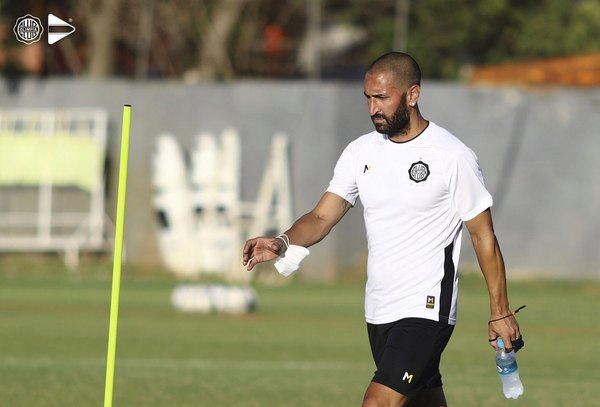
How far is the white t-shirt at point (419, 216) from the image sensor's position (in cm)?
891

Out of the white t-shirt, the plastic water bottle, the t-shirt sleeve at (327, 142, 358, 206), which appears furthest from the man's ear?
the plastic water bottle

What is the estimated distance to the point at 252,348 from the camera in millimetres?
18656

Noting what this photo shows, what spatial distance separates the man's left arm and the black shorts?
35 centimetres

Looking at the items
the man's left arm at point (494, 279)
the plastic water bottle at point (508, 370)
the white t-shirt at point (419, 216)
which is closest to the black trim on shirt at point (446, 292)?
the white t-shirt at point (419, 216)

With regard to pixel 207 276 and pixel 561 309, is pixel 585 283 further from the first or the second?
pixel 207 276

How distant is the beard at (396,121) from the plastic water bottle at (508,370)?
4.27 feet

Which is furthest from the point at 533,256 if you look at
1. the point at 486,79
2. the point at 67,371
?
the point at 67,371

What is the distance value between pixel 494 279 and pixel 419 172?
0.72 meters

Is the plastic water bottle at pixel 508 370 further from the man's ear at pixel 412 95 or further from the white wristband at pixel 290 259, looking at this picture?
the man's ear at pixel 412 95

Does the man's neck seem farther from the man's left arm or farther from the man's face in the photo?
the man's left arm

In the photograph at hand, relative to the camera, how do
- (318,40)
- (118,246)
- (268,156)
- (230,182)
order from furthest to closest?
(318,40)
(268,156)
(230,182)
(118,246)

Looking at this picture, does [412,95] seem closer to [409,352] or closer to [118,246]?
[409,352]

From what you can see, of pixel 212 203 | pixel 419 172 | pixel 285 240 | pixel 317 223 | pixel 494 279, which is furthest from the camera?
pixel 212 203

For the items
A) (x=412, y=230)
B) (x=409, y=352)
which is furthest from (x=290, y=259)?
(x=409, y=352)
